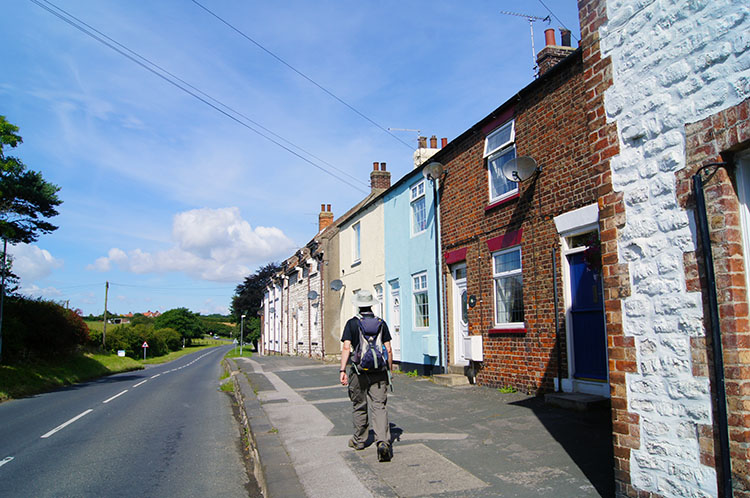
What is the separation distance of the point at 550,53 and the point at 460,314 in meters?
5.85

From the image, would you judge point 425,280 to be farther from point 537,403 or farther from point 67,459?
point 67,459

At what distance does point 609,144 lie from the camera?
14.0ft

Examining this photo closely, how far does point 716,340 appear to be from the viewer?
3303mm

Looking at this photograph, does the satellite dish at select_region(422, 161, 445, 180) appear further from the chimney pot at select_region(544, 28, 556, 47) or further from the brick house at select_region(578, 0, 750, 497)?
the brick house at select_region(578, 0, 750, 497)

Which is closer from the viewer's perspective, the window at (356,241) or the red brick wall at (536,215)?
the red brick wall at (536,215)

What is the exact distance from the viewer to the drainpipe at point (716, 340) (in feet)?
10.7

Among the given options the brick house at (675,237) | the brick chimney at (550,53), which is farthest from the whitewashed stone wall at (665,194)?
the brick chimney at (550,53)

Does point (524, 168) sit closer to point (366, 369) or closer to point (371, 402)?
point (366, 369)

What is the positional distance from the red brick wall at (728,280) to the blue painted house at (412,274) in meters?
9.35

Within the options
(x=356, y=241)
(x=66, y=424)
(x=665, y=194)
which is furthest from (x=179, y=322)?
(x=665, y=194)

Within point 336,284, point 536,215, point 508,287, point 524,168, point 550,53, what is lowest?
point 508,287

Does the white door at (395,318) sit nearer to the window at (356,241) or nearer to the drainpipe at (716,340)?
the window at (356,241)

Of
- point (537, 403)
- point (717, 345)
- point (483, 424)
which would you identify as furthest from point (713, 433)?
point (537, 403)

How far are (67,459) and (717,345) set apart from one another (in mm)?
7714
